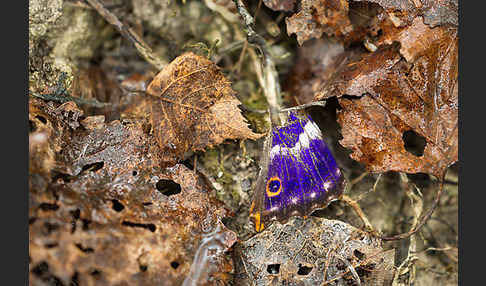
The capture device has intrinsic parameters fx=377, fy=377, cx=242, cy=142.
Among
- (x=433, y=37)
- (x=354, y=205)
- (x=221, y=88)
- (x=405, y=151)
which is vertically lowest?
(x=354, y=205)

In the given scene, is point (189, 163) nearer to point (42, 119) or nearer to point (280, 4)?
point (42, 119)

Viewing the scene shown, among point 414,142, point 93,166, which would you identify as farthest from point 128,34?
point 414,142

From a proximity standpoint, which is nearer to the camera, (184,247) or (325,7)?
(184,247)

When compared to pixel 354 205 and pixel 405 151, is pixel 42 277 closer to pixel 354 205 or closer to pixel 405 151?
pixel 354 205

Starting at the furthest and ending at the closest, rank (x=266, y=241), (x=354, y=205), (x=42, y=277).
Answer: (x=354, y=205)
(x=266, y=241)
(x=42, y=277)

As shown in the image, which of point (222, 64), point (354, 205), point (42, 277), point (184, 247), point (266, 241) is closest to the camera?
point (42, 277)

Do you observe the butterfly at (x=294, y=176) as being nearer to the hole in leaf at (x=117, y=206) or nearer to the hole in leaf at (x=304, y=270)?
the hole in leaf at (x=304, y=270)

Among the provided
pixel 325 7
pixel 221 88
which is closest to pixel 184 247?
pixel 221 88
